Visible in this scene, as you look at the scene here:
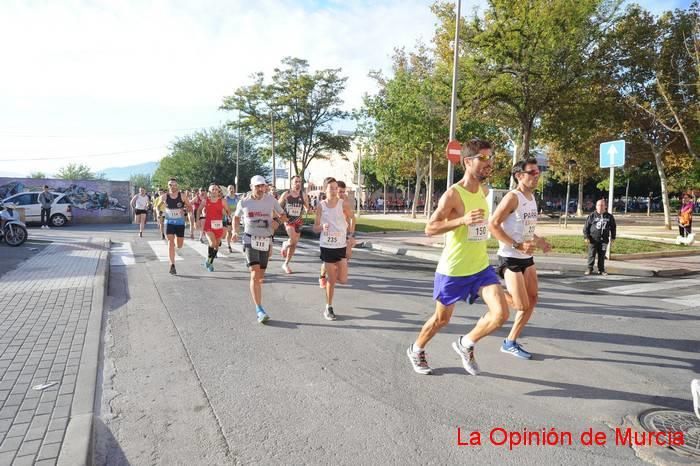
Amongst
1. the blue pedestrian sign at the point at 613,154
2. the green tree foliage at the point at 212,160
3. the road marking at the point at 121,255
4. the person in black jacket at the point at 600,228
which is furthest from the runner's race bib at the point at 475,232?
the green tree foliage at the point at 212,160

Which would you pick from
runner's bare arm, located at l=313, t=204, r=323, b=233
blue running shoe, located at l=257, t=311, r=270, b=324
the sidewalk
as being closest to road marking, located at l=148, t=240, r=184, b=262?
the sidewalk

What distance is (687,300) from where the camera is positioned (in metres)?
7.96

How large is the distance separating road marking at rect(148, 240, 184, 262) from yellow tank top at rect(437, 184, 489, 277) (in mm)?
8970

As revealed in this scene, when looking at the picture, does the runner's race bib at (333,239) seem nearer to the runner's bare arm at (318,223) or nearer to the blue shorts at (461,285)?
the runner's bare arm at (318,223)

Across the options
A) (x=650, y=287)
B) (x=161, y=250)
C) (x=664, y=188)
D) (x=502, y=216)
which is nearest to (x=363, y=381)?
(x=502, y=216)

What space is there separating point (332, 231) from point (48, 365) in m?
3.60

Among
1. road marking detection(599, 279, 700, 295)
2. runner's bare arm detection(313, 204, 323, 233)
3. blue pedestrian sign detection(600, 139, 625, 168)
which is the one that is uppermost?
blue pedestrian sign detection(600, 139, 625, 168)

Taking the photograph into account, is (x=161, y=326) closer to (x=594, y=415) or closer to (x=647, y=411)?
(x=594, y=415)

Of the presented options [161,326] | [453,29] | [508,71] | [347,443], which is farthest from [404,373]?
[453,29]

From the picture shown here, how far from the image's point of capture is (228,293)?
776 centimetres

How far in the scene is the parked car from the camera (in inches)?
867

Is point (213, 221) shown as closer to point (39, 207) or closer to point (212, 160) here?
point (39, 207)

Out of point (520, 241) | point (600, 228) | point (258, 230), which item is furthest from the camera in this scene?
point (600, 228)

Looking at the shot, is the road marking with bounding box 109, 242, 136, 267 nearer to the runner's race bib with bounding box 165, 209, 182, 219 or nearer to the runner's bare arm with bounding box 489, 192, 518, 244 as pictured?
the runner's race bib with bounding box 165, 209, 182, 219
